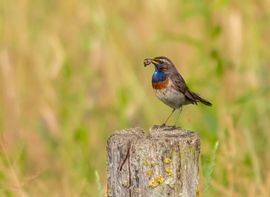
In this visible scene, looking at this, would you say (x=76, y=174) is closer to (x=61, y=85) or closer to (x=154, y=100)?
(x=61, y=85)

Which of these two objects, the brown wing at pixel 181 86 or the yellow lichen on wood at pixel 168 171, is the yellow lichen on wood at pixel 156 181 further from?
the brown wing at pixel 181 86

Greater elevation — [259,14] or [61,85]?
[259,14]

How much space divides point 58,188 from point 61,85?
125cm

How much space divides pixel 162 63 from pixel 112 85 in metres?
3.76

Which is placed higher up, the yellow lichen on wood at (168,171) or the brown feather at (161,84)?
the brown feather at (161,84)

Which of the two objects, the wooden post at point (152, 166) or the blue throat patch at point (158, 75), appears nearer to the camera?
the wooden post at point (152, 166)

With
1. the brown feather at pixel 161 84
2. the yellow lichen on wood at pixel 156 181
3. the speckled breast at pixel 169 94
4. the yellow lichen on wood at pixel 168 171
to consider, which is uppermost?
the brown feather at pixel 161 84

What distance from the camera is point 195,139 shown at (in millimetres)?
4957

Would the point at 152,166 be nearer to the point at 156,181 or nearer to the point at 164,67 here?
the point at 156,181

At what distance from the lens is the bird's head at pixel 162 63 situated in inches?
243

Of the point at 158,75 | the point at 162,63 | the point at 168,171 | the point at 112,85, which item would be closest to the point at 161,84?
the point at 158,75

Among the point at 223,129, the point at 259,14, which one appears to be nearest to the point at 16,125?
the point at 259,14

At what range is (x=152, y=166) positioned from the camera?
15.8 feet

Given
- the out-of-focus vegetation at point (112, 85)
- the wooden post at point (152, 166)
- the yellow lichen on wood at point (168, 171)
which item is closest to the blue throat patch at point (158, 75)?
the out-of-focus vegetation at point (112, 85)
